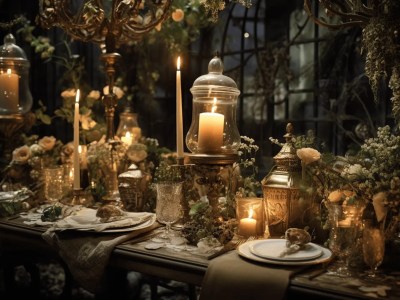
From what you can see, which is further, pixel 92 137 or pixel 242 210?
pixel 92 137

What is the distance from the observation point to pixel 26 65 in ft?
8.65

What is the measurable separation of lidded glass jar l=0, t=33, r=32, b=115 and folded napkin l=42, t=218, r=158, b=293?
3.24ft

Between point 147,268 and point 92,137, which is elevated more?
point 92,137

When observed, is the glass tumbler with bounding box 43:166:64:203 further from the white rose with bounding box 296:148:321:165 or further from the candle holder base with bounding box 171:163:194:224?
the white rose with bounding box 296:148:321:165

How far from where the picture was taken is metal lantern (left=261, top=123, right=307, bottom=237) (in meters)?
1.69

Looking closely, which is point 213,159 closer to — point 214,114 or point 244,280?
point 214,114

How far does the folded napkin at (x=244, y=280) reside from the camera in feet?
4.35

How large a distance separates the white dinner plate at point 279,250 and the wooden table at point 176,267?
44 mm

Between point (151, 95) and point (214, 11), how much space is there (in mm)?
2018

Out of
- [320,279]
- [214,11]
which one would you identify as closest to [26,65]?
[214,11]

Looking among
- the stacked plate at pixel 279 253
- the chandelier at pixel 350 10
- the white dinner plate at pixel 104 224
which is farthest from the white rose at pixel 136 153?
the chandelier at pixel 350 10

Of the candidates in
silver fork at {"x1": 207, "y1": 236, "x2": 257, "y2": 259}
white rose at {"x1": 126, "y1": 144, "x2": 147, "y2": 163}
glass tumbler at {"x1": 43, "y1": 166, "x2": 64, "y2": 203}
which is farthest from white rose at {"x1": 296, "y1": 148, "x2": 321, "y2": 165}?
glass tumbler at {"x1": 43, "y1": 166, "x2": 64, "y2": 203}

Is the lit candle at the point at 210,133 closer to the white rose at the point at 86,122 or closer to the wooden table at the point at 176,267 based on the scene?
the wooden table at the point at 176,267

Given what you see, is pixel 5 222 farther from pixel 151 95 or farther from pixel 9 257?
pixel 151 95
